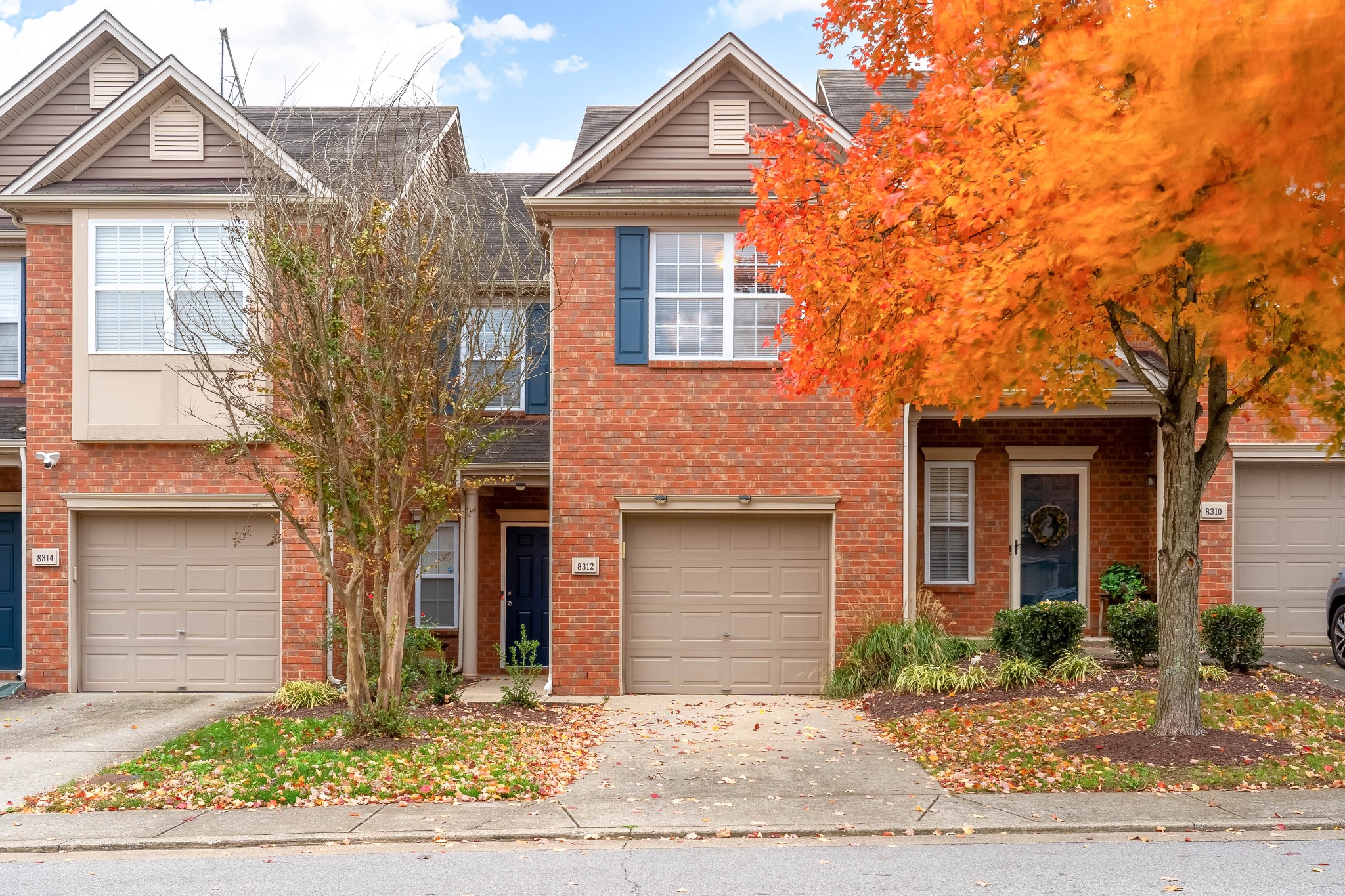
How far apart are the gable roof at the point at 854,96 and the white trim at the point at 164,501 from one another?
30.6 feet

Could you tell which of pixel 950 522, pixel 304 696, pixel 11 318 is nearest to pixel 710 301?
pixel 950 522

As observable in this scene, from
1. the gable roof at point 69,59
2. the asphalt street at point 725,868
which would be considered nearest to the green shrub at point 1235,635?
the asphalt street at point 725,868

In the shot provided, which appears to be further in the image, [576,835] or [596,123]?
[596,123]

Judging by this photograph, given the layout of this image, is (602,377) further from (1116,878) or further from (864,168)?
(1116,878)

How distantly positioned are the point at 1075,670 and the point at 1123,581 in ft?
8.54

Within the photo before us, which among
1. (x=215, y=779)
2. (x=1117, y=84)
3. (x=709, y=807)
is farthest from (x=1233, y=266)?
(x=215, y=779)

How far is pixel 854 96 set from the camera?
17.0 m

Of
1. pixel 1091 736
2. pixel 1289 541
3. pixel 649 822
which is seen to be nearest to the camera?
pixel 649 822

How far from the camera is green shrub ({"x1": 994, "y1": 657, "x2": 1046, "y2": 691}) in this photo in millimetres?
11828

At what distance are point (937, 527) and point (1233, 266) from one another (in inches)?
296

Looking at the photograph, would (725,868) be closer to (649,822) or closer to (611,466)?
(649,822)

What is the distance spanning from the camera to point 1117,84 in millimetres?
7590

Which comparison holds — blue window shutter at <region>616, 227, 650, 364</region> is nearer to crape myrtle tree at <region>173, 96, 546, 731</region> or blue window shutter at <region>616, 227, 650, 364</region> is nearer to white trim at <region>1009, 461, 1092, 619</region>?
crape myrtle tree at <region>173, 96, 546, 731</region>

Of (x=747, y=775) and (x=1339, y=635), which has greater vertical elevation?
(x=1339, y=635)
